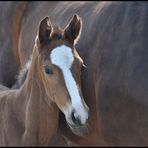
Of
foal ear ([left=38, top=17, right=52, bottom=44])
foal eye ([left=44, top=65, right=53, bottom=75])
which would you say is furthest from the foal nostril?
foal ear ([left=38, top=17, right=52, bottom=44])

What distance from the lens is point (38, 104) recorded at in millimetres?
2990

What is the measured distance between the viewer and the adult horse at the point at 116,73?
266 cm

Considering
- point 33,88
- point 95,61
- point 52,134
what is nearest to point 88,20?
point 95,61

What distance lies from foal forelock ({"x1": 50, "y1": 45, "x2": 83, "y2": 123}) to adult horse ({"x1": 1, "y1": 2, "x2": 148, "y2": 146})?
10.5 inches

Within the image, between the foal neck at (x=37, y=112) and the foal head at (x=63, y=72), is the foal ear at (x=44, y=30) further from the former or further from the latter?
the foal neck at (x=37, y=112)

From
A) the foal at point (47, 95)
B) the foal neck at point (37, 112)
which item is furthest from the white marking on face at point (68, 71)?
the foal neck at point (37, 112)

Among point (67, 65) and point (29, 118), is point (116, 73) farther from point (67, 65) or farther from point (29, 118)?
point (29, 118)

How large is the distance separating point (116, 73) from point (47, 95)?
0.46 meters

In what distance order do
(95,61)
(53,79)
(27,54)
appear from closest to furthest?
(53,79) < (95,61) < (27,54)

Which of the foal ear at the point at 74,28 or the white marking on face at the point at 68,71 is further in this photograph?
the foal ear at the point at 74,28

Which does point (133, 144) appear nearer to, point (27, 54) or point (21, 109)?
point (21, 109)

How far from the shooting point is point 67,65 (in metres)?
2.66

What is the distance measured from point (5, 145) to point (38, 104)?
1.40ft

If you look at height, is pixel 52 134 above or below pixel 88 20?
below
